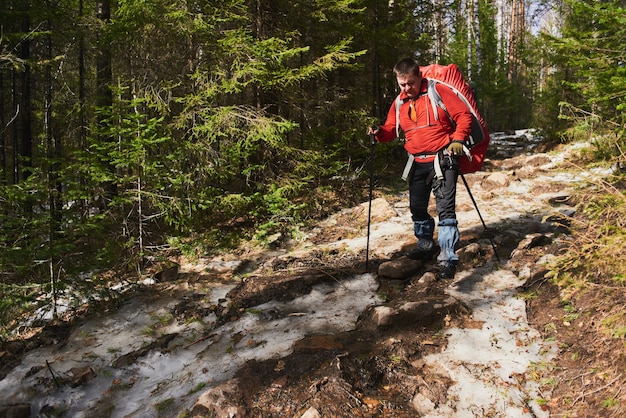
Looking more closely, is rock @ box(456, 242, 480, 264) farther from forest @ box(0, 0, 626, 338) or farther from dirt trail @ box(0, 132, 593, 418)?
forest @ box(0, 0, 626, 338)

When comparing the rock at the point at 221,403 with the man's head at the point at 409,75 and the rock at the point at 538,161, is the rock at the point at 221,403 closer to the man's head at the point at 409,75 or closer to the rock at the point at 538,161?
the man's head at the point at 409,75

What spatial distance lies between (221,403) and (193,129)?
5700 millimetres

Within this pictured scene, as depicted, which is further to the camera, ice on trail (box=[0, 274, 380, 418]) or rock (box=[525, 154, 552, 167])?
rock (box=[525, 154, 552, 167])

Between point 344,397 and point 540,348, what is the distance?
1.83 meters

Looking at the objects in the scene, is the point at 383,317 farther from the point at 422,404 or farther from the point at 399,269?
the point at 399,269

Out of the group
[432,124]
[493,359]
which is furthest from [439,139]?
[493,359]

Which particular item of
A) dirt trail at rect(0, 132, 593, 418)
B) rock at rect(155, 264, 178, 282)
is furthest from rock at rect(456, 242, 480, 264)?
rock at rect(155, 264, 178, 282)

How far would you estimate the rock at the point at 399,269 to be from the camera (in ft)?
16.3

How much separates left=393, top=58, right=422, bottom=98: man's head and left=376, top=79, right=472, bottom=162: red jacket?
14 centimetres

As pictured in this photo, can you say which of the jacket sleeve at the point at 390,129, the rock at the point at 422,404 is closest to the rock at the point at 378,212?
the jacket sleeve at the point at 390,129

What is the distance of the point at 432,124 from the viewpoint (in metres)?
4.56

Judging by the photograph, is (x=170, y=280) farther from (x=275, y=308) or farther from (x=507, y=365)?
(x=507, y=365)

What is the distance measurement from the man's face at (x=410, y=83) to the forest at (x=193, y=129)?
174 centimetres

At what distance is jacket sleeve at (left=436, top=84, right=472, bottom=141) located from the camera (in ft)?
14.3
